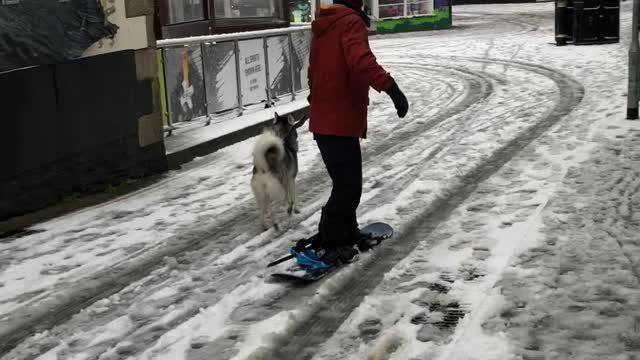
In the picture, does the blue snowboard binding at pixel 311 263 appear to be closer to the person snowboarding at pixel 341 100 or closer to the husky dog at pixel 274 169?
the person snowboarding at pixel 341 100

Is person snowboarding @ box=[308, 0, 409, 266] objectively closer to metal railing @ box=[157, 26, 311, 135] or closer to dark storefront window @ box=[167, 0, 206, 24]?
metal railing @ box=[157, 26, 311, 135]

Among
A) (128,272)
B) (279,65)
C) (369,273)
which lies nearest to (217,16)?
(279,65)

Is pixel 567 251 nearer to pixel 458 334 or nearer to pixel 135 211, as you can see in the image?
pixel 458 334

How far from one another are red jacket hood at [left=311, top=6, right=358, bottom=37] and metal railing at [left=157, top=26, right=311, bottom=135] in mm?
5404

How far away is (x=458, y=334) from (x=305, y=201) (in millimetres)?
3492

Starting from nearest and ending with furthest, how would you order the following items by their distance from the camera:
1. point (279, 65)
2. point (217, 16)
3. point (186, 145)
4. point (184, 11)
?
1. point (186, 145)
2. point (279, 65)
3. point (184, 11)
4. point (217, 16)

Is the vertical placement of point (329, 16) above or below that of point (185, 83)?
above

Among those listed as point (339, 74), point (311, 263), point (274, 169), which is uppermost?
point (339, 74)

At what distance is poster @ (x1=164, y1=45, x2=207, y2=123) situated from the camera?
10.5m

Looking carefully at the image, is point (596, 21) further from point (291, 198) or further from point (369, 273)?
point (369, 273)

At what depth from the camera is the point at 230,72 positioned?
466 inches

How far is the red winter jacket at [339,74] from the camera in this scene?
5055 millimetres

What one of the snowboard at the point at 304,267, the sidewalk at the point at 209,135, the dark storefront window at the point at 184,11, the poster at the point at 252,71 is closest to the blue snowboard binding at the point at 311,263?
the snowboard at the point at 304,267

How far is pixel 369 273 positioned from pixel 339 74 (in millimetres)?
1371
